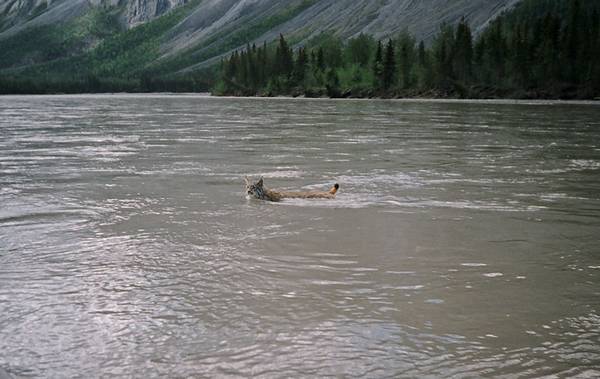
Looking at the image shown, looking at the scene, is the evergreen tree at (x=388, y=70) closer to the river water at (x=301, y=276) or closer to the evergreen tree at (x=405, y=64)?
the evergreen tree at (x=405, y=64)

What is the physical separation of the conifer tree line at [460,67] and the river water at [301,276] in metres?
105

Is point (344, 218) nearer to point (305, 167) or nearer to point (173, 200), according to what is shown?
point (173, 200)

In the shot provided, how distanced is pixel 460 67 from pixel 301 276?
429 ft

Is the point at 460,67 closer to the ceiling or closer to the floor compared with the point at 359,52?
closer to the floor

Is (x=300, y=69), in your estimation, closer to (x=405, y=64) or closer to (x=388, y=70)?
(x=388, y=70)

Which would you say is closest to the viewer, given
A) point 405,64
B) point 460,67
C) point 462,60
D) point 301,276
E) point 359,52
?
point 301,276

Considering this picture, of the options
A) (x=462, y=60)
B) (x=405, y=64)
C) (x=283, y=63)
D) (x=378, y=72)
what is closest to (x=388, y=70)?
(x=378, y=72)

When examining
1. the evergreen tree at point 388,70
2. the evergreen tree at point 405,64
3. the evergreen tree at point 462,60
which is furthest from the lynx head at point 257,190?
the evergreen tree at point 388,70

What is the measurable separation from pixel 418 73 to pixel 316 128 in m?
101

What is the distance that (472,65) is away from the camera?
130250 mm

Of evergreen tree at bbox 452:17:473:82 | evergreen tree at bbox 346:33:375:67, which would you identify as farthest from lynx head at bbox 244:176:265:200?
evergreen tree at bbox 346:33:375:67

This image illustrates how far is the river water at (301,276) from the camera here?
5695 millimetres

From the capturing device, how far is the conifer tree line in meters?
116

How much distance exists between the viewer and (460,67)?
131 metres
